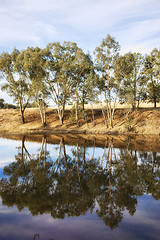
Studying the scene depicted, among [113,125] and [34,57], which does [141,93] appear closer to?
[113,125]

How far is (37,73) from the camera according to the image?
1795 inches

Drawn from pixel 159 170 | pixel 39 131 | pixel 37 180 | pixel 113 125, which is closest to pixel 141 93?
pixel 113 125

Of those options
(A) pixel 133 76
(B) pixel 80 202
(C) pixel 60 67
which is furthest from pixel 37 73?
(B) pixel 80 202

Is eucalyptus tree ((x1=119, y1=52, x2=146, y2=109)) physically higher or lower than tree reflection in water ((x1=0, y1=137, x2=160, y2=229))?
higher

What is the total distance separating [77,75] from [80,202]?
41.1 meters

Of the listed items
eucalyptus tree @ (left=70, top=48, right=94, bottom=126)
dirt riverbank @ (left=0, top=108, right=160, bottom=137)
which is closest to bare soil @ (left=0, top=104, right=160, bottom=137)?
dirt riverbank @ (left=0, top=108, right=160, bottom=137)

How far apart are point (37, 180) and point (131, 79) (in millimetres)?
31671

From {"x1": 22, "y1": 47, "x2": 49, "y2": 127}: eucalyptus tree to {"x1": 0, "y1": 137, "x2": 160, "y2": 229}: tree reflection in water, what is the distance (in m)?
31.3

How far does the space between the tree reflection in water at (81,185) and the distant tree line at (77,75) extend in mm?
23736

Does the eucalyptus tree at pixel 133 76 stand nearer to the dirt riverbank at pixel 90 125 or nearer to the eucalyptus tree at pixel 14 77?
the dirt riverbank at pixel 90 125

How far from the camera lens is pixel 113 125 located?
42438 mm

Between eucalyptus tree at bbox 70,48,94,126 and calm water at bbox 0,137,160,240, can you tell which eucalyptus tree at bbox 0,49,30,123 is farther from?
calm water at bbox 0,137,160,240

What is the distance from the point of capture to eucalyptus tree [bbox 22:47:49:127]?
42.9 metres

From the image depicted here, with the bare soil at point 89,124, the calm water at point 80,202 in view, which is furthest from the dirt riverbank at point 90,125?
the calm water at point 80,202
